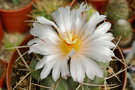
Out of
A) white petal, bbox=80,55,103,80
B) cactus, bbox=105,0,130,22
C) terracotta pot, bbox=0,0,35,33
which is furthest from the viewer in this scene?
terracotta pot, bbox=0,0,35,33

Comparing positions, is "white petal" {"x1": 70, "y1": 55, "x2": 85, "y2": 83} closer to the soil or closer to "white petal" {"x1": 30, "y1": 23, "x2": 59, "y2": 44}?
"white petal" {"x1": 30, "y1": 23, "x2": 59, "y2": 44}

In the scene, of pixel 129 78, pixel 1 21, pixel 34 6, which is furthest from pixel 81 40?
pixel 1 21

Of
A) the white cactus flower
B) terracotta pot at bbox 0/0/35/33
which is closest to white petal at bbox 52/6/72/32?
the white cactus flower

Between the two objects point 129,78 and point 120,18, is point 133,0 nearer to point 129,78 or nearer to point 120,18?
point 120,18

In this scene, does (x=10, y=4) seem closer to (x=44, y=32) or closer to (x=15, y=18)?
(x=15, y=18)

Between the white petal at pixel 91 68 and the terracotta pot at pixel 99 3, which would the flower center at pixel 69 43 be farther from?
the terracotta pot at pixel 99 3

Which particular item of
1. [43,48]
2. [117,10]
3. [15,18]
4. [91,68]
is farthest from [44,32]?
[15,18]

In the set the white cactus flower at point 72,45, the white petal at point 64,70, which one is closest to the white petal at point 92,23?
the white cactus flower at point 72,45
